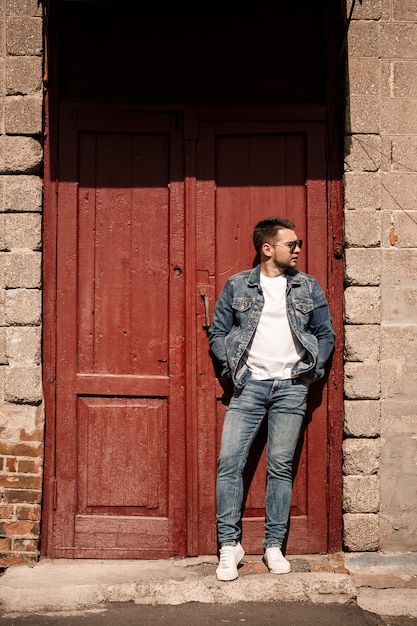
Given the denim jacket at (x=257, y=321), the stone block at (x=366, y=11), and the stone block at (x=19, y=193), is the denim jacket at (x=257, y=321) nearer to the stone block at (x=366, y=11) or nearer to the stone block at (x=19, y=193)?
the stone block at (x=19, y=193)

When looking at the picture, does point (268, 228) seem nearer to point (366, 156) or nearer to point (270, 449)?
point (366, 156)

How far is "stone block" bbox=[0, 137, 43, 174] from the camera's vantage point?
485cm

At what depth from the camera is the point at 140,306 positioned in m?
5.02

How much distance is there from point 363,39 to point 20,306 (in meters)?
2.94

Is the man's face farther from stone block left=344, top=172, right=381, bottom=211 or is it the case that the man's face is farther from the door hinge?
the door hinge

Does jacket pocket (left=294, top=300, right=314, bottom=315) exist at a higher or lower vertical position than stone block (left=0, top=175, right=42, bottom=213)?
lower

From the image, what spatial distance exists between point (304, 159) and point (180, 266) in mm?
1138

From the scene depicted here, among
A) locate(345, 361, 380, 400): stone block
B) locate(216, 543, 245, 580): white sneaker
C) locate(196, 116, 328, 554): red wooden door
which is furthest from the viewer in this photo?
locate(196, 116, 328, 554): red wooden door

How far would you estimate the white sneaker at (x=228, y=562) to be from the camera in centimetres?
461

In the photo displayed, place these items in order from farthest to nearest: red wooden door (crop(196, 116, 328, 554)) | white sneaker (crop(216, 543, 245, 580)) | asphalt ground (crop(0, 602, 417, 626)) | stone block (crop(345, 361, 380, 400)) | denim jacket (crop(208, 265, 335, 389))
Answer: red wooden door (crop(196, 116, 328, 554)), stone block (crop(345, 361, 380, 400)), denim jacket (crop(208, 265, 335, 389)), white sneaker (crop(216, 543, 245, 580)), asphalt ground (crop(0, 602, 417, 626))

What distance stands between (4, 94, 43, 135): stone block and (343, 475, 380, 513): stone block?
3.20 metres

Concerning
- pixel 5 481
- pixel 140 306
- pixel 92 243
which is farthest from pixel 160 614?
pixel 92 243

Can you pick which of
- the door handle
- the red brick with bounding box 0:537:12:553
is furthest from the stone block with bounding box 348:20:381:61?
the red brick with bounding box 0:537:12:553

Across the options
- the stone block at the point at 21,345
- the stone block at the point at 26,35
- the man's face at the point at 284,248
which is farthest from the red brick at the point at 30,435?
the stone block at the point at 26,35
